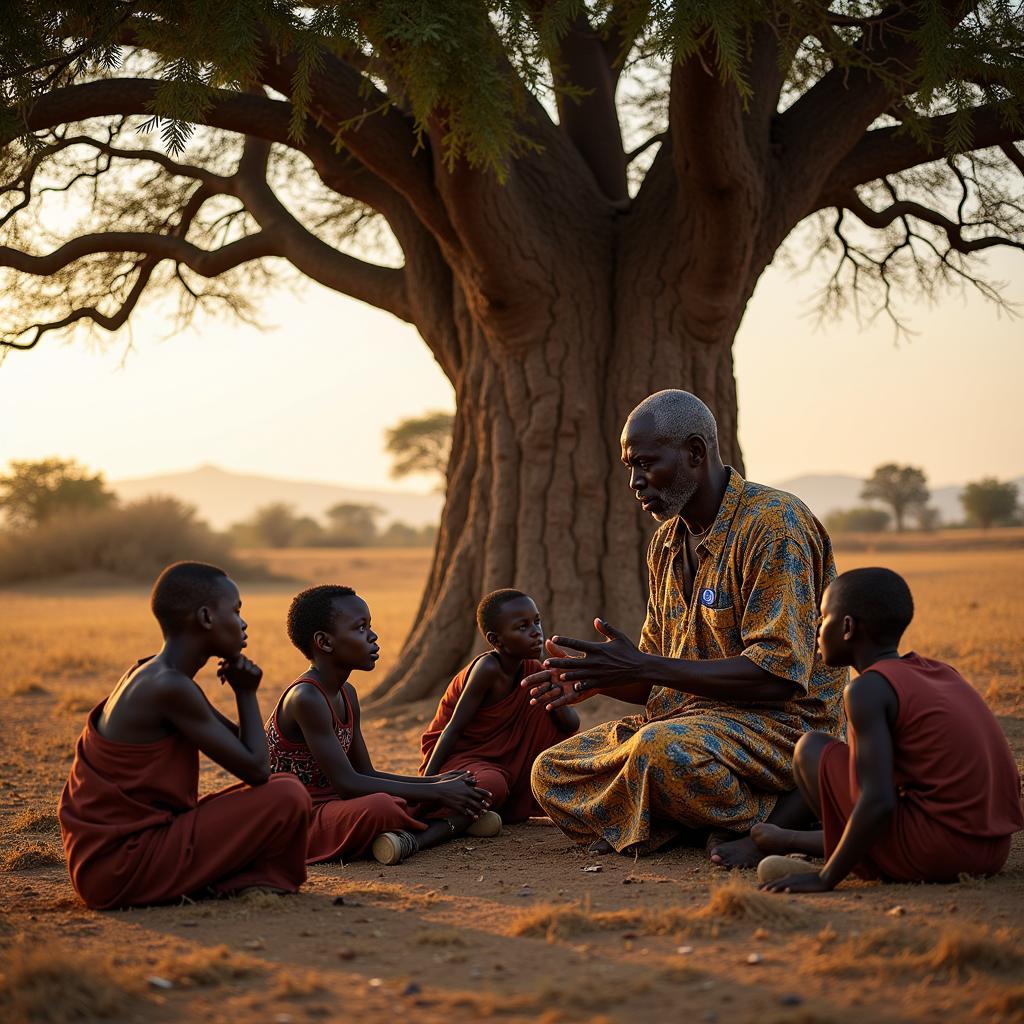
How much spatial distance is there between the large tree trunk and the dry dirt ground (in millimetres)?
3212

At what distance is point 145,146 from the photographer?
1108cm

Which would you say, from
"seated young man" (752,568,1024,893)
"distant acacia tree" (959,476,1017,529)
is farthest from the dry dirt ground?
"distant acacia tree" (959,476,1017,529)

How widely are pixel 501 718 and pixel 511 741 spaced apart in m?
0.12

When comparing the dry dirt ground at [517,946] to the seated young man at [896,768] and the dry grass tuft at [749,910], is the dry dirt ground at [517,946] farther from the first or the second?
the seated young man at [896,768]

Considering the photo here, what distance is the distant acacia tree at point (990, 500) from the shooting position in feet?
186

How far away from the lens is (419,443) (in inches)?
2279

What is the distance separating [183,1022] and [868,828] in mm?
2112

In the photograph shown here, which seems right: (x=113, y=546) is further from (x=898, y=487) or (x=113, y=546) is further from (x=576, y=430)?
(x=898, y=487)

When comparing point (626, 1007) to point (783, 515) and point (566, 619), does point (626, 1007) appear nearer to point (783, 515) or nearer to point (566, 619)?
point (783, 515)

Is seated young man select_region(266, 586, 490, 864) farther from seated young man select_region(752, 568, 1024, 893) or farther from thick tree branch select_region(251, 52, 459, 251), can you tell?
thick tree branch select_region(251, 52, 459, 251)

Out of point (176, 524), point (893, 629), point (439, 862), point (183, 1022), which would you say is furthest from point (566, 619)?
point (176, 524)

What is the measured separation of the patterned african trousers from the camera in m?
4.56

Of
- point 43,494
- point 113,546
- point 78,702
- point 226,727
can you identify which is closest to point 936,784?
point 226,727

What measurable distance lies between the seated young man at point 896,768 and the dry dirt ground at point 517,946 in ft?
0.36
